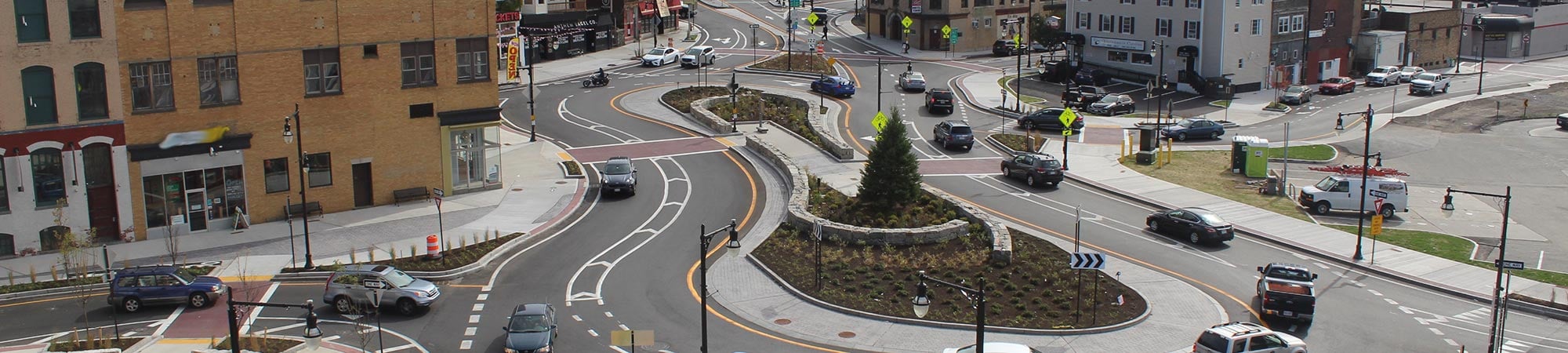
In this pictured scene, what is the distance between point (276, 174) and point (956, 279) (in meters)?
27.0

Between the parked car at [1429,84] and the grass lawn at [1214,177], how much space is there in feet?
96.3

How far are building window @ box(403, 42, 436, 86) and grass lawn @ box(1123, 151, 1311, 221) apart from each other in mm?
33058

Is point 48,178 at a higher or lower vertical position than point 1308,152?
higher

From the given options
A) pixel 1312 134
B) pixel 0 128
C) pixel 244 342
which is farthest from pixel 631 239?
pixel 1312 134

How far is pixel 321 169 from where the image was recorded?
5484 centimetres

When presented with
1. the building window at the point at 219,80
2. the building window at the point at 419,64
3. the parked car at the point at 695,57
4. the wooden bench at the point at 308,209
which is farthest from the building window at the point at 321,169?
the parked car at the point at 695,57

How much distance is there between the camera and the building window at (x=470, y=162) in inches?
2306

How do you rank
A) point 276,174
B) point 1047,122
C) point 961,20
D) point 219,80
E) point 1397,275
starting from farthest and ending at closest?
point 961,20
point 1047,122
point 276,174
point 219,80
point 1397,275

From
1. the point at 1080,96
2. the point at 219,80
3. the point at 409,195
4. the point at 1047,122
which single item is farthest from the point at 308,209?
the point at 1080,96

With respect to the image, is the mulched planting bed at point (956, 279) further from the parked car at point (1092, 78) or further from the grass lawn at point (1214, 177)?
the parked car at point (1092, 78)

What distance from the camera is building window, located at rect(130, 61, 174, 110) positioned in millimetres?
50281

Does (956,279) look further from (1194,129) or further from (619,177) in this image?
(1194,129)

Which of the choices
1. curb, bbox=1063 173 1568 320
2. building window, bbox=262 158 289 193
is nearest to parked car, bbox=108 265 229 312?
building window, bbox=262 158 289 193

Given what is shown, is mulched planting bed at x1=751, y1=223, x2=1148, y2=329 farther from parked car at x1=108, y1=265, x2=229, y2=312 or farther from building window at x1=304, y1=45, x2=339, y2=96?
building window at x1=304, y1=45, x2=339, y2=96
